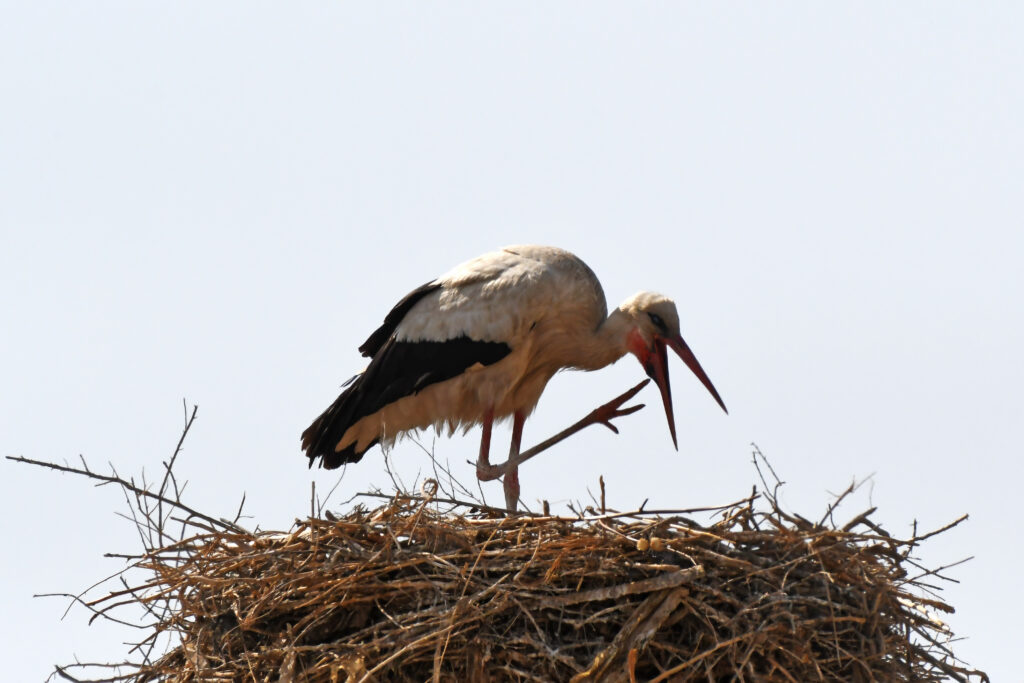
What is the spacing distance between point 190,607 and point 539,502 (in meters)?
1.42

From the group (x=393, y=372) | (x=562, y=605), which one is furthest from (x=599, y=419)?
(x=562, y=605)

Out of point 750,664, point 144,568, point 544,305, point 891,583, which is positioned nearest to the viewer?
point 750,664

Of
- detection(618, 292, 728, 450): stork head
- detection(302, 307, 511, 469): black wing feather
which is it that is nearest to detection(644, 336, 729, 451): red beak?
detection(618, 292, 728, 450): stork head

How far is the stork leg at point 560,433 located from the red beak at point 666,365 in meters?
0.07

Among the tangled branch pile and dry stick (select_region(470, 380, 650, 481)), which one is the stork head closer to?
dry stick (select_region(470, 380, 650, 481))

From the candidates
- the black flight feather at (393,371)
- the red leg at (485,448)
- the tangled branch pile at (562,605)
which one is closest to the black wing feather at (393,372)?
the black flight feather at (393,371)

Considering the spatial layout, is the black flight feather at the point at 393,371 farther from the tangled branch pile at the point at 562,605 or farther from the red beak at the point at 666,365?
the tangled branch pile at the point at 562,605

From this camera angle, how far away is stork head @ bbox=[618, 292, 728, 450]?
25.6 ft

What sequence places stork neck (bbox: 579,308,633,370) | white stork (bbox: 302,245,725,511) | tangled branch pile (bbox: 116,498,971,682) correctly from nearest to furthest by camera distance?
tangled branch pile (bbox: 116,498,971,682) < white stork (bbox: 302,245,725,511) < stork neck (bbox: 579,308,633,370)

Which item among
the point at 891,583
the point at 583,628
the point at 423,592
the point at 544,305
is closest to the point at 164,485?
the point at 423,592

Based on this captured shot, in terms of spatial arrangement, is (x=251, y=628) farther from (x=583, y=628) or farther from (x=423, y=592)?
(x=583, y=628)

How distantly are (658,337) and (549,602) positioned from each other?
260 cm

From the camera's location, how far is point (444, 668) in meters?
5.54

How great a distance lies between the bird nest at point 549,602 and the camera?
537 centimetres
